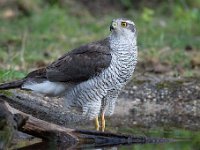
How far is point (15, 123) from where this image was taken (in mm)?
7086

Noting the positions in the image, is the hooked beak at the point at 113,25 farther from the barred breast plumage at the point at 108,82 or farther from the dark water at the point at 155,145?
the dark water at the point at 155,145

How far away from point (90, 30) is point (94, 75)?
6301 mm

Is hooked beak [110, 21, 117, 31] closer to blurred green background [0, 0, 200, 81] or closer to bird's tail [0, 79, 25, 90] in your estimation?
bird's tail [0, 79, 25, 90]

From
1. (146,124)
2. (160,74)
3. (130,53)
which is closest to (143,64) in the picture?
(160,74)

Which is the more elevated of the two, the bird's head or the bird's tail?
the bird's head

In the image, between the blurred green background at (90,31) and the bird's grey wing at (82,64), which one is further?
the blurred green background at (90,31)

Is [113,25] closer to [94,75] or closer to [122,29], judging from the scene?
[122,29]

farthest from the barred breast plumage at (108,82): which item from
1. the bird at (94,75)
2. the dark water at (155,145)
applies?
the dark water at (155,145)

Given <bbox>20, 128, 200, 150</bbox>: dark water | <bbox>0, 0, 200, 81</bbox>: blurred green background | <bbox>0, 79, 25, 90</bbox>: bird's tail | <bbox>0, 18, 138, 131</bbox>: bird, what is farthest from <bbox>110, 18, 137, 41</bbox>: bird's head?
<bbox>0, 0, 200, 81</bbox>: blurred green background

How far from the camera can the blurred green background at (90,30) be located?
1155 centimetres

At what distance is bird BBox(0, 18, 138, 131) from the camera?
788 cm

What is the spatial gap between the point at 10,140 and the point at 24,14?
8.20 m

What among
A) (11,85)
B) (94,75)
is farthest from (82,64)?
(11,85)

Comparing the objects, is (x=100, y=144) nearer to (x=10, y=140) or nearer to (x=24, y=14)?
(x=10, y=140)
